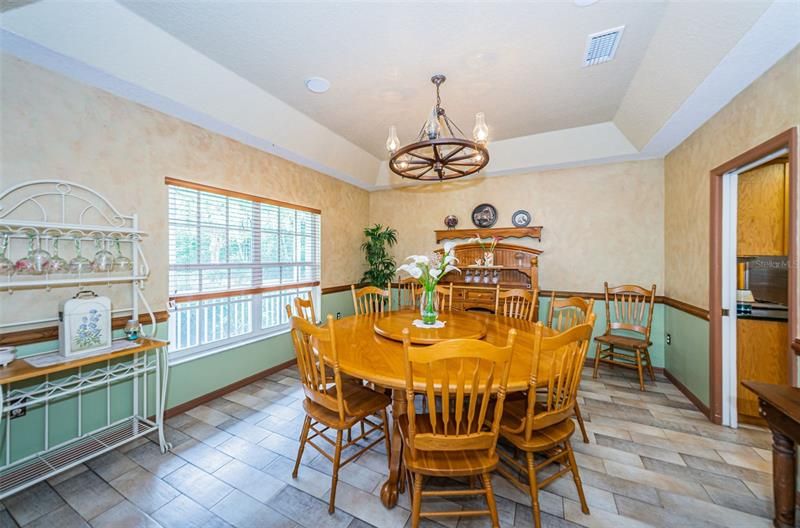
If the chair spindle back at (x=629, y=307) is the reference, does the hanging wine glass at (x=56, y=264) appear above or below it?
above

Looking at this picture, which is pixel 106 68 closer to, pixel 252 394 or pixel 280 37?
pixel 280 37

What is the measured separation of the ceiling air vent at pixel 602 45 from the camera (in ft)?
7.01

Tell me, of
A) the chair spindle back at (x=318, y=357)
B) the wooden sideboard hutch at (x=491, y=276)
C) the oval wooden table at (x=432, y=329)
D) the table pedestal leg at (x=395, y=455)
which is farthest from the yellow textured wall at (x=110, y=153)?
the wooden sideboard hutch at (x=491, y=276)

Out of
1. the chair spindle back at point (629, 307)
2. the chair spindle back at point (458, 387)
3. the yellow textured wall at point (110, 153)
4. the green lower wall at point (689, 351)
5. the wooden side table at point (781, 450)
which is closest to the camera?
the chair spindle back at point (458, 387)

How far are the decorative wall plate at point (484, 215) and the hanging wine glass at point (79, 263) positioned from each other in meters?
4.20

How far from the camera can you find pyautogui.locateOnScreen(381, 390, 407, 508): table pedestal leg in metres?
1.71

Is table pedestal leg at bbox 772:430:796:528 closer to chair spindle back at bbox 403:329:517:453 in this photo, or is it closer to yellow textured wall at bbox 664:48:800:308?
chair spindle back at bbox 403:329:517:453

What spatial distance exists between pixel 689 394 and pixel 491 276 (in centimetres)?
234

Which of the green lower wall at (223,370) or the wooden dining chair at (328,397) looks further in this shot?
the green lower wall at (223,370)

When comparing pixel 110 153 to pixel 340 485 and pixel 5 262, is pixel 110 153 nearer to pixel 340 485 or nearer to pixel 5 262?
pixel 5 262

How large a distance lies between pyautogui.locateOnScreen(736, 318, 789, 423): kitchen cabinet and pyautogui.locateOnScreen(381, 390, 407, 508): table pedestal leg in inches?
116

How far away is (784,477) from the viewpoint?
1.49m

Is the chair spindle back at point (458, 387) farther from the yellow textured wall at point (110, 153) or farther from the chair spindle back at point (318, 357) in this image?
the yellow textured wall at point (110, 153)

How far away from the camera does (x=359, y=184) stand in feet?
16.3
